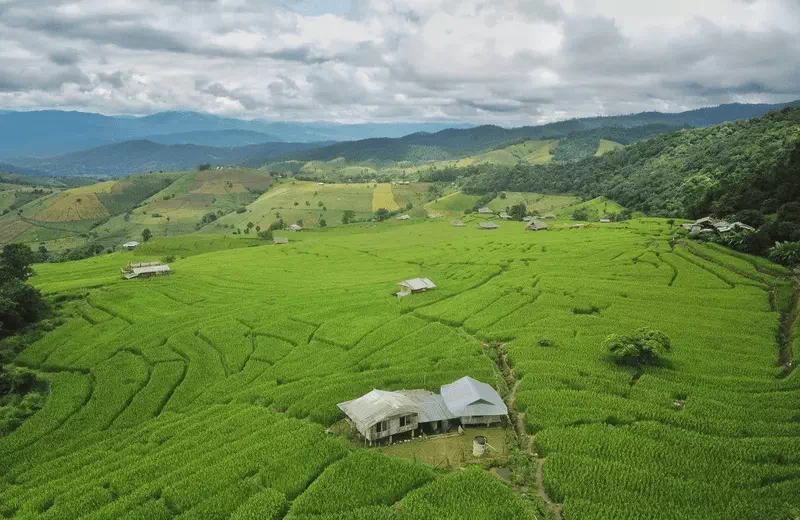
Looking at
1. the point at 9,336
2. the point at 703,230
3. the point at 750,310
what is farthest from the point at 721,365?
the point at 9,336

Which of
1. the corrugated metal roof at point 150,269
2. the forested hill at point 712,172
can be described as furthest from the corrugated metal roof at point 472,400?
the forested hill at point 712,172

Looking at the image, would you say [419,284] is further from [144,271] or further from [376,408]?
[144,271]

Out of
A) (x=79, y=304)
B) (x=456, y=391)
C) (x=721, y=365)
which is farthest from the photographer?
(x=79, y=304)

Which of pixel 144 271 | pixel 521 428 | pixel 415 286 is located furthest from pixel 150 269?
pixel 521 428

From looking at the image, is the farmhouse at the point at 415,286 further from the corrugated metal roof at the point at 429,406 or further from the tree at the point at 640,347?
the corrugated metal roof at the point at 429,406

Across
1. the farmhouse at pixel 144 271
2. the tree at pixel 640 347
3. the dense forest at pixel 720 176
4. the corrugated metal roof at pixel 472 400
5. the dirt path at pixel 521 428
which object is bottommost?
the farmhouse at pixel 144 271

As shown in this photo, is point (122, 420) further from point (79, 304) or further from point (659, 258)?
point (659, 258)
